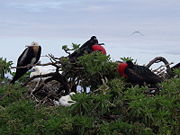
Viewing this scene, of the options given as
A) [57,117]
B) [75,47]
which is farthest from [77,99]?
[75,47]

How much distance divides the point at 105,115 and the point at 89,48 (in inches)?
82.9

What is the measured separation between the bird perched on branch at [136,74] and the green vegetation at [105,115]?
0.66 m

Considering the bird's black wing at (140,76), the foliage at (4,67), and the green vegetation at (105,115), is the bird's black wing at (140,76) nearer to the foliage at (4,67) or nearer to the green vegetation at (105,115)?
the green vegetation at (105,115)

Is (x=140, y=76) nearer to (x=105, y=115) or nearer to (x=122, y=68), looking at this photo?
(x=122, y=68)

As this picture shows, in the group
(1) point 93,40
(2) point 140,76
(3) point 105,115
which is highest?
(1) point 93,40

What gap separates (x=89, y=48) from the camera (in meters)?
7.33

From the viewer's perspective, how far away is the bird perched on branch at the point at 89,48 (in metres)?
6.93

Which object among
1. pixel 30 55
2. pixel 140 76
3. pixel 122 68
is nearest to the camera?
pixel 122 68

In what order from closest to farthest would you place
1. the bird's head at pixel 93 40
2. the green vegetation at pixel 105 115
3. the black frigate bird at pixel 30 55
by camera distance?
the green vegetation at pixel 105 115, the bird's head at pixel 93 40, the black frigate bird at pixel 30 55

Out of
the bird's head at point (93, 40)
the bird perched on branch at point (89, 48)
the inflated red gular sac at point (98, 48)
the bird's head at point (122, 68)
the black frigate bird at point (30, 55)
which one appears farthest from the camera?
the black frigate bird at point (30, 55)

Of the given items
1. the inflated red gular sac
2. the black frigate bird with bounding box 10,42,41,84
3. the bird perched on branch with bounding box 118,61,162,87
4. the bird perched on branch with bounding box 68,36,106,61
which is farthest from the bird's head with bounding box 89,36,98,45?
the black frigate bird with bounding box 10,42,41,84

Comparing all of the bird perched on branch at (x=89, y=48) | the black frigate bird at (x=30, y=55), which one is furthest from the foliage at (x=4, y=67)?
the black frigate bird at (x=30, y=55)

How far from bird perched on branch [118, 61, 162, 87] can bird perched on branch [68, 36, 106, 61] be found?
2.28ft

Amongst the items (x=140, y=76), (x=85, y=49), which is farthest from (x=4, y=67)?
(x=140, y=76)
